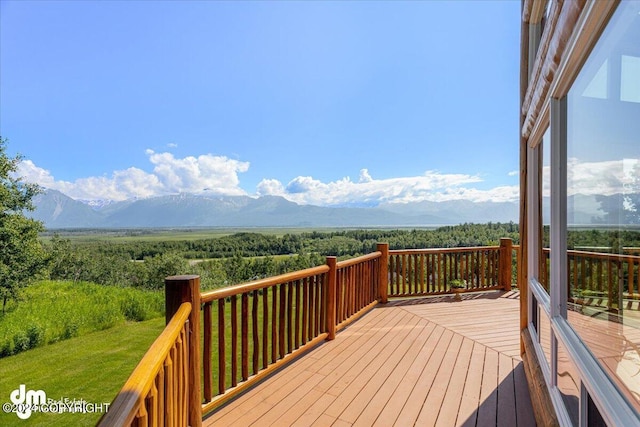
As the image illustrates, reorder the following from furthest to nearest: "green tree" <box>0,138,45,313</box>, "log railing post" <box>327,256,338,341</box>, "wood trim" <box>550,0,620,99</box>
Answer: "green tree" <box>0,138,45,313</box>
"log railing post" <box>327,256,338,341</box>
"wood trim" <box>550,0,620,99</box>

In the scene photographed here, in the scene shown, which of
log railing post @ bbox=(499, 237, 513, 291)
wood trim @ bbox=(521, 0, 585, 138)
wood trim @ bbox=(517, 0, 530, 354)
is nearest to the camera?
wood trim @ bbox=(521, 0, 585, 138)

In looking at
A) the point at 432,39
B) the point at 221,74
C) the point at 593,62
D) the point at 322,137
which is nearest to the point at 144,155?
the point at 322,137

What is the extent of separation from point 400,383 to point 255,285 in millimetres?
1546

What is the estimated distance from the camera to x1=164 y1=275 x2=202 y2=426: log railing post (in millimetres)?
1852

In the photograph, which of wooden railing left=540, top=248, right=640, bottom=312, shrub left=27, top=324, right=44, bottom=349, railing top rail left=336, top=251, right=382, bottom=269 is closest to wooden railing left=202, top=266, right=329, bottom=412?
railing top rail left=336, top=251, right=382, bottom=269

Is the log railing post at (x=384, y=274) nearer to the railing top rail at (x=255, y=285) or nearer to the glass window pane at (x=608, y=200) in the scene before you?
the railing top rail at (x=255, y=285)

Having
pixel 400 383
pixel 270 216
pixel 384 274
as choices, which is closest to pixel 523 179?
pixel 400 383

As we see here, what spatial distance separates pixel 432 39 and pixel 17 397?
39.7 ft

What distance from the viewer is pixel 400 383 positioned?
270 cm

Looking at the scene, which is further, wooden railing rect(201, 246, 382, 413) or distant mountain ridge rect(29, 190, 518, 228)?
distant mountain ridge rect(29, 190, 518, 228)

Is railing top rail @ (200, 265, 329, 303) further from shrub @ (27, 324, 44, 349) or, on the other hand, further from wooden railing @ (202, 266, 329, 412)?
shrub @ (27, 324, 44, 349)

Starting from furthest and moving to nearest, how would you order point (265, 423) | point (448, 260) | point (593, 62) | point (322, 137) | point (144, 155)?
point (144, 155), point (322, 137), point (448, 260), point (265, 423), point (593, 62)

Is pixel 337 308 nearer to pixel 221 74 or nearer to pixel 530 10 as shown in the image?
pixel 530 10

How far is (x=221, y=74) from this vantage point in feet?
51.5
